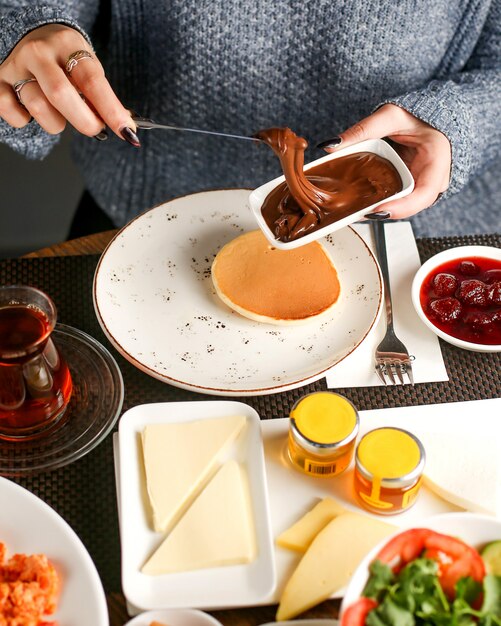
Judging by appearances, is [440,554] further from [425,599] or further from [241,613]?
[241,613]

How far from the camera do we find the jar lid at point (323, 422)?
1.18 m

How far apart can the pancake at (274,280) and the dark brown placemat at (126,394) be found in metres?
0.16

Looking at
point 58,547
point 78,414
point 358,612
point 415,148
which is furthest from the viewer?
point 415,148

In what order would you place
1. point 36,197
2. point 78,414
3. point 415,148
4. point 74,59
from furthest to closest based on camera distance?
point 36,197 < point 415,148 < point 74,59 < point 78,414

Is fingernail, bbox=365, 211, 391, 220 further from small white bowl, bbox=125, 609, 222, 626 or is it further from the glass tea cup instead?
small white bowl, bbox=125, 609, 222, 626

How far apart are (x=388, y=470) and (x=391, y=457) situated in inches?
0.9

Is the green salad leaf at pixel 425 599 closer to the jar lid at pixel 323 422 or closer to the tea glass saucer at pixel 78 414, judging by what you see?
the jar lid at pixel 323 422

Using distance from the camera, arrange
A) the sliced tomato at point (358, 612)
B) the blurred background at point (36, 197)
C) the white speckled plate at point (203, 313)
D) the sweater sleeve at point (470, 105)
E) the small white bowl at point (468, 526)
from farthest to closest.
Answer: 1. the blurred background at point (36, 197)
2. the sweater sleeve at point (470, 105)
3. the white speckled plate at point (203, 313)
4. the small white bowl at point (468, 526)
5. the sliced tomato at point (358, 612)

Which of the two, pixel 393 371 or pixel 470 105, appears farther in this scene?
pixel 470 105

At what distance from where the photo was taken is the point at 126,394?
1.38 m

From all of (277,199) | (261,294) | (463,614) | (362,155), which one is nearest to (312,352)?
(261,294)

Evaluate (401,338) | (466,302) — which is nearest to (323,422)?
(401,338)

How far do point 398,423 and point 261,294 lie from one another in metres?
0.36

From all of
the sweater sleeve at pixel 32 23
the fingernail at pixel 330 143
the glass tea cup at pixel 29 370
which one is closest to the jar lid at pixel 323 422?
the glass tea cup at pixel 29 370
